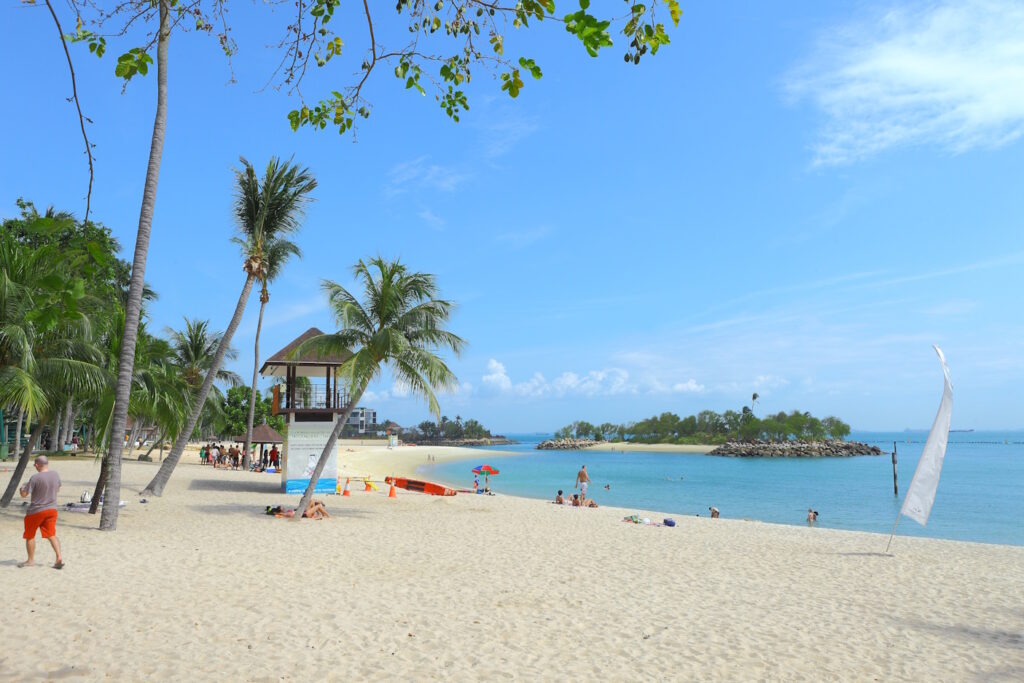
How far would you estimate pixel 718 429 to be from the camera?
13712 centimetres

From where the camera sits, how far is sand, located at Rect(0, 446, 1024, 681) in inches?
229

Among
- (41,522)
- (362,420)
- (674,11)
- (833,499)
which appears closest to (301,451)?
(41,522)

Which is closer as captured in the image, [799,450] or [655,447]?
[799,450]

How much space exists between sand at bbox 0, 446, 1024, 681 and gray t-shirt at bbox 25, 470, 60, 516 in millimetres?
791

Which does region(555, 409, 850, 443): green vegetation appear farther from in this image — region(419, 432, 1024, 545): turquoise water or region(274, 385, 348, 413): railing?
region(274, 385, 348, 413): railing

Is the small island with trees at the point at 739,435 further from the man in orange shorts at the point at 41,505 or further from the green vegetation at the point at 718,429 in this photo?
the man in orange shorts at the point at 41,505

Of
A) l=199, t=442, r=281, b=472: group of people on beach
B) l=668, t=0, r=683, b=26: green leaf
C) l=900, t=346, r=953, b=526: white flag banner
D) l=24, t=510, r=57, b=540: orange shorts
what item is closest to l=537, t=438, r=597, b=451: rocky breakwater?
l=199, t=442, r=281, b=472: group of people on beach

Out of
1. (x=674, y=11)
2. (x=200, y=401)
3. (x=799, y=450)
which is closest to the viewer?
(x=674, y=11)

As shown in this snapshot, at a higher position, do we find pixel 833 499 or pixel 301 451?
pixel 301 451

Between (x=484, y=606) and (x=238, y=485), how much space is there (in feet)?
57.2

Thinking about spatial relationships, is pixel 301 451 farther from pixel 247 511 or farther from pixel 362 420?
pixel 362 420

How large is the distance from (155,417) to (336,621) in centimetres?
1060

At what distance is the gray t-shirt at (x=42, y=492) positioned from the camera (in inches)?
331

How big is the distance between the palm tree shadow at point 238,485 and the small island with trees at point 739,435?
88273mm
